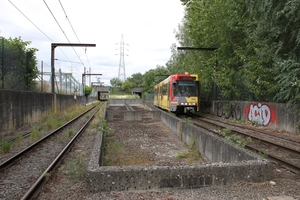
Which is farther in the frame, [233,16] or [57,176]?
[233,16]

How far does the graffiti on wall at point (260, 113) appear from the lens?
51.2 ft

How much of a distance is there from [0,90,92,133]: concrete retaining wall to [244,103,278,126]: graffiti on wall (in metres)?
13.6

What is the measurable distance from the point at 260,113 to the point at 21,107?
13808 millimetres

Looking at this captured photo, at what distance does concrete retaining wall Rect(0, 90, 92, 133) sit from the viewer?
1280 centimetres

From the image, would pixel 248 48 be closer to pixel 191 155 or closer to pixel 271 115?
pixel 271 115

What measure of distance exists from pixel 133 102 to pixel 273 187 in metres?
60.3

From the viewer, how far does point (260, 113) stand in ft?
55.3

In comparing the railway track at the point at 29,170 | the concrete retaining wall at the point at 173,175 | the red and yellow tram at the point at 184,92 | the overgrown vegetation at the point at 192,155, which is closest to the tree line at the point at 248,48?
the red and yellow tram at the point at 184,92

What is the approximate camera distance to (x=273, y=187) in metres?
5.04

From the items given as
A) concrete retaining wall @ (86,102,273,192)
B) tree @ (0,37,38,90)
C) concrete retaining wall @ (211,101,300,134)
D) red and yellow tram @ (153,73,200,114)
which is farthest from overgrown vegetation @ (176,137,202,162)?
red and yellow tram @ (153,73,200,114)

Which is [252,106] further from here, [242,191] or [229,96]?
[242,191]

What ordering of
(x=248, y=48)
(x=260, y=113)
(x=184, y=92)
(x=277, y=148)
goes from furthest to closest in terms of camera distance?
(x=184, y=92) → (x=248, y=48) → (x=260, y=113) → (x=277, y=148)

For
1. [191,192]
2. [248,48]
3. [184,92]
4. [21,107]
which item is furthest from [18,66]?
[191,192]

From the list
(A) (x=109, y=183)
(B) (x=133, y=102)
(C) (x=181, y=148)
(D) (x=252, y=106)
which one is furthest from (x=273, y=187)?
(B) (x=133, y=102)
